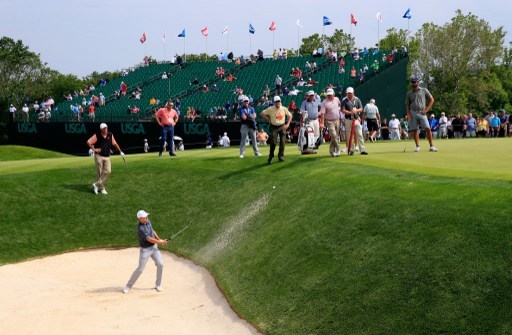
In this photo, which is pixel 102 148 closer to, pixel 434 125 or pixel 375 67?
pixel 434 125

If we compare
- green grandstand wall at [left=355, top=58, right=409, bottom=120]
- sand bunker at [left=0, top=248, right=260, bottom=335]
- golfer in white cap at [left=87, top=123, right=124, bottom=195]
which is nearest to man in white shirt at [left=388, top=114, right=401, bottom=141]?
green grandstand wall at [left=355, top=58, right=409, bottom=120]

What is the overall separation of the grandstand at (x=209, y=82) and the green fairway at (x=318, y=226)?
24112 mm

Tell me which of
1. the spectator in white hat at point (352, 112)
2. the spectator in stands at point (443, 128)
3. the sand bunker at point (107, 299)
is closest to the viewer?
the sand bunker at point (107, 299)

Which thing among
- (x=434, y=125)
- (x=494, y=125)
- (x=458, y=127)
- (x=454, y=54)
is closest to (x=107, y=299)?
(x=494, y=125)

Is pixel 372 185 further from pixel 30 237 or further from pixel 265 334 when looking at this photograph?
pixel 30 237

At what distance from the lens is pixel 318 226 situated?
1973cm

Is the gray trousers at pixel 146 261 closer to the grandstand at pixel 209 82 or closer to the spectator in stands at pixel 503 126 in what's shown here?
the spectator in stands at pixel 503 126

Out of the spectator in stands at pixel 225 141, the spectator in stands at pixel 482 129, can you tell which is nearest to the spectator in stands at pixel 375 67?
the spectator in stands at pixel 482 129

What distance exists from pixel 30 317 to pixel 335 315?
708cm

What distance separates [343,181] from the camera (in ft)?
74.0

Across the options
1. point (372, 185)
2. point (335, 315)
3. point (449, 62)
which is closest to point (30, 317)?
point (335, 315)

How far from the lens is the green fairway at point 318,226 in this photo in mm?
14305

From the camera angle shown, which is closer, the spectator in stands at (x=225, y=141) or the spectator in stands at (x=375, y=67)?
the spectator in stands at (x=225, y=141)

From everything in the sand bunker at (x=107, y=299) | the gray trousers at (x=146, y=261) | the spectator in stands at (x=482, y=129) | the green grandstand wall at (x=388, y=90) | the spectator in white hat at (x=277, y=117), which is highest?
the green grandstand wall at (x=388, y=90)
